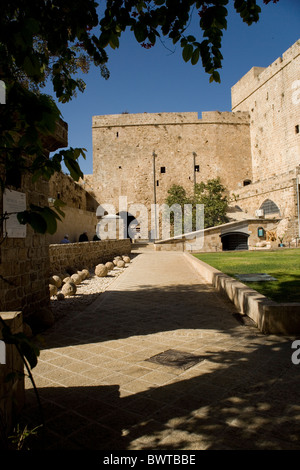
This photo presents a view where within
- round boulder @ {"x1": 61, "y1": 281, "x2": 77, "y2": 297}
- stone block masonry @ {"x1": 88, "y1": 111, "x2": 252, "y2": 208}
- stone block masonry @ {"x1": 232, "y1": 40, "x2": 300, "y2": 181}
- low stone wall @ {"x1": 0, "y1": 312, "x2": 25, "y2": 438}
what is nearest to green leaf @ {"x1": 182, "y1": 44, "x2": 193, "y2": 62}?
low stone wall @ {"x1": 0, "y1": 312, "x2": 25, "y2": 438}

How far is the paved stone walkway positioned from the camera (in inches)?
83.4

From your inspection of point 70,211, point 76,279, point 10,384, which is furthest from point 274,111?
point 10,384

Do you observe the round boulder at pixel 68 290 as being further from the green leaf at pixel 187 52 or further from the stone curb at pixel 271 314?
the green leaf at pixel 187 52

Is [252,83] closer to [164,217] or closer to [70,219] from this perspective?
[164,217]

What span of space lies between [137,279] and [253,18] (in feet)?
25.8

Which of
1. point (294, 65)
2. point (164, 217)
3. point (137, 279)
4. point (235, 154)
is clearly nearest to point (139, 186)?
point (164, 217)

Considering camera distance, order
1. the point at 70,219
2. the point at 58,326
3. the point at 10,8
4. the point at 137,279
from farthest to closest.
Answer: the point at 70,219
the point at 137,279
the point at 58,326
the point at 10,8

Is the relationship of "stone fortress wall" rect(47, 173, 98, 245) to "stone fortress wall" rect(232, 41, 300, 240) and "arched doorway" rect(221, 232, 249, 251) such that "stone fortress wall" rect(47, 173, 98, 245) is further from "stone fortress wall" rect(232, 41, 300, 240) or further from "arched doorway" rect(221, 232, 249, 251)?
"stone fortress wall" rect(232, 41, 300, 240)

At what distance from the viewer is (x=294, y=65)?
91.0 ft

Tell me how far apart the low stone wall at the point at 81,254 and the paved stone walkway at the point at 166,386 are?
5037 mm

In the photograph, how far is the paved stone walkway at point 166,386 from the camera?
2.12 meters

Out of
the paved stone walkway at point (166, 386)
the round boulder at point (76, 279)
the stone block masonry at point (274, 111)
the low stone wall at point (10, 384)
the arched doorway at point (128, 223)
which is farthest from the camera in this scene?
the arched doorway at point (128, 223)

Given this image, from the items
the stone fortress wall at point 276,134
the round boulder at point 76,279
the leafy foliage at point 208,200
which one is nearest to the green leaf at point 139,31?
the round boulder at point 76,279

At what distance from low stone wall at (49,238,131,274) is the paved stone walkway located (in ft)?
16.5
